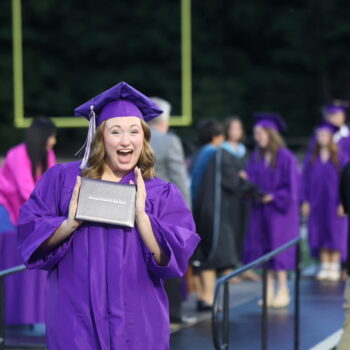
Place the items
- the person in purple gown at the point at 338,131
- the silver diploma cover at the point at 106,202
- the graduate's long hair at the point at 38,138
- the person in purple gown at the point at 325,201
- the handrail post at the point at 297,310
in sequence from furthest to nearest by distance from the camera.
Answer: the person in purple gown at the point at 338,131
the person in purple gown at the point at 325,201
the graduate's long hair at the point at 38,138
the handrail post at the point at 297,310
the silver diploma cover at the point at 106,202

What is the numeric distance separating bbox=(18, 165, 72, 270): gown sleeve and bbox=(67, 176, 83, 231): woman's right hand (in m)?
0.06

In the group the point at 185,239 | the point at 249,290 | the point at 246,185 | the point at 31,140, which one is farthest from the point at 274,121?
the point at 185,239

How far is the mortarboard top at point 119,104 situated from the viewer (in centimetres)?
410

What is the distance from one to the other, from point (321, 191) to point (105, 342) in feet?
24.9

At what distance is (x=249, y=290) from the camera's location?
991 centimetres

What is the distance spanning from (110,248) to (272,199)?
5.43 metres

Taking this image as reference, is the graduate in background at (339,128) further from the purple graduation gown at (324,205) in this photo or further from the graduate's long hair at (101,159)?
the graduate's long hair at (101,159)

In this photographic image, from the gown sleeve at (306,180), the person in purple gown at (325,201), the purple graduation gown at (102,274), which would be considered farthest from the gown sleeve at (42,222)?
the gown sleeve at (306,180)

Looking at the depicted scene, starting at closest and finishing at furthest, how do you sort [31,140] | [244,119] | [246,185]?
[31,140]
[246,185]
[244,119]

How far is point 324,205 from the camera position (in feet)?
37.4

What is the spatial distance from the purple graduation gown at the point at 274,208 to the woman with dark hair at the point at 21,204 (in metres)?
2.30

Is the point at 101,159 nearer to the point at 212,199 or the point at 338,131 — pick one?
the point at 212,199

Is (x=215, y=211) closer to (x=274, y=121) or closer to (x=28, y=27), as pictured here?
(x=274, y=121)

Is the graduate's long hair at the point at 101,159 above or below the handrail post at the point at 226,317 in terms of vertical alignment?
above
